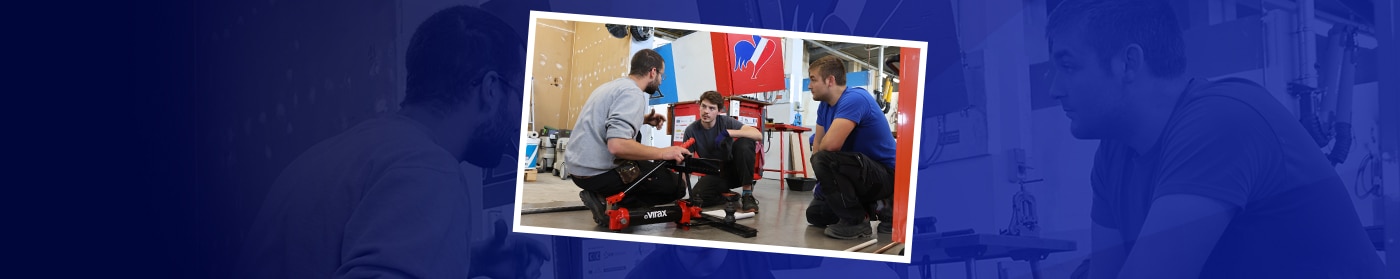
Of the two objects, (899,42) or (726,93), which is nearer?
(899,42)

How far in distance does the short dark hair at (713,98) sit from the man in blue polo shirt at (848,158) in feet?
1.23

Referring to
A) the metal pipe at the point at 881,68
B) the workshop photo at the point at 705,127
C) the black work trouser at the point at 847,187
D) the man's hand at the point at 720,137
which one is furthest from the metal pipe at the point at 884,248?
the man's hand at the point at 720,137

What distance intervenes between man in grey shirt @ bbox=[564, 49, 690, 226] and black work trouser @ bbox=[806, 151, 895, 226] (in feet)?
1.57

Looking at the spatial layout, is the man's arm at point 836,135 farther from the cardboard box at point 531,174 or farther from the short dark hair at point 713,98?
the cardboard box at point 531,174

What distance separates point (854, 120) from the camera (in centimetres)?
153

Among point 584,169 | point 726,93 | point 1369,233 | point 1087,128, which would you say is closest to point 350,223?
point 584,169

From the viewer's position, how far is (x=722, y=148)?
2328 mm

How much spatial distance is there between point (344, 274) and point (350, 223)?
0.44ft

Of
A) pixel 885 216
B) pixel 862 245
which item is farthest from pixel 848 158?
pixel 862 245

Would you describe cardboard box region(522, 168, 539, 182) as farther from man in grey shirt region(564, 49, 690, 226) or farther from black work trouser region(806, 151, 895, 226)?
black work trouser region(806, 151, 895, 226)

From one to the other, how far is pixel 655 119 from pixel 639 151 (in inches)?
4.9

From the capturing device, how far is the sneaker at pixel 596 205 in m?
1.62

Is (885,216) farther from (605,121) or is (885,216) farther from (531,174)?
(531,174)

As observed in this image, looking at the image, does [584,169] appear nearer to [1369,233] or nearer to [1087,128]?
[1087,128]
